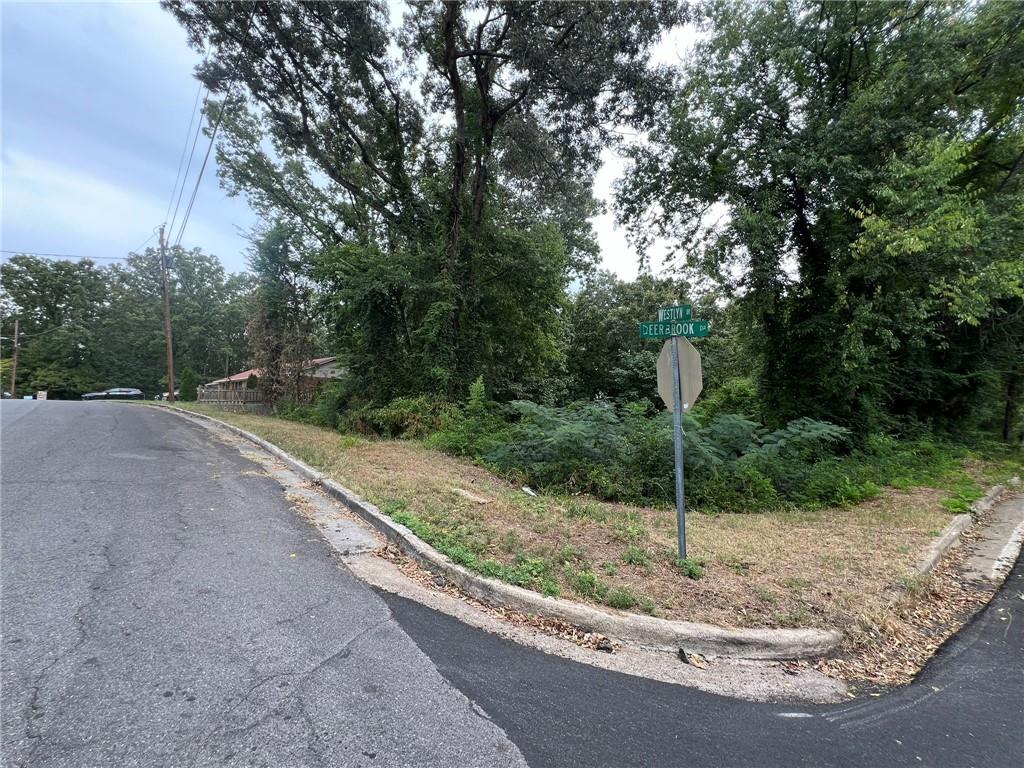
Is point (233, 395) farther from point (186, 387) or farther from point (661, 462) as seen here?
point (661, 462)

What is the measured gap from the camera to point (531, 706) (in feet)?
8.14

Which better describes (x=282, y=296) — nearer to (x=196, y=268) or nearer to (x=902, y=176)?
(x=902, y=176)

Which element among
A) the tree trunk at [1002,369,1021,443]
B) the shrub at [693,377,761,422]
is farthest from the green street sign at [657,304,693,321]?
the tree trunk at [1002,369,1021,443]

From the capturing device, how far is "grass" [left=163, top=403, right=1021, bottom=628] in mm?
3619

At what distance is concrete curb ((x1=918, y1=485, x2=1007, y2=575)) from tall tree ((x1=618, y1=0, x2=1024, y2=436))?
348cm

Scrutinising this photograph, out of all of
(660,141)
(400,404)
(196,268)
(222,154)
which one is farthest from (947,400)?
(196,268)

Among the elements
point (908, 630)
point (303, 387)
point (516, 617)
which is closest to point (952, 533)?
point (908, 630)

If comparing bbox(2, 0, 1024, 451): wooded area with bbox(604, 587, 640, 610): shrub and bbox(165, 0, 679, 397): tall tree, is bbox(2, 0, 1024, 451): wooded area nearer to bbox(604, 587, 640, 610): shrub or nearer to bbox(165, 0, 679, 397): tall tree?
bbox(165, 0, 679, 397): tall tree

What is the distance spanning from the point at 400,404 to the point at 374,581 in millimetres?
9091

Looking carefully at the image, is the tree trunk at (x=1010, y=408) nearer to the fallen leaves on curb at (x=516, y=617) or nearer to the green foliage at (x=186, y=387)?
the fallen leaves on curb at (x=516, y=617)

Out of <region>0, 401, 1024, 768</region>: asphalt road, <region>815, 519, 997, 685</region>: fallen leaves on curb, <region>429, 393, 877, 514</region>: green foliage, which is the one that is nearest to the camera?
<region>0, 401, 1024, 768</region>: asphalt road

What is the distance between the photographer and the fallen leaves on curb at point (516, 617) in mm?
3160

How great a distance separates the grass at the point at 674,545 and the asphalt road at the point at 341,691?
0.70 m

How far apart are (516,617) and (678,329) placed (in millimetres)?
2702
